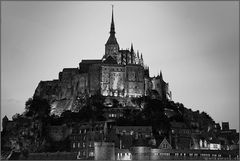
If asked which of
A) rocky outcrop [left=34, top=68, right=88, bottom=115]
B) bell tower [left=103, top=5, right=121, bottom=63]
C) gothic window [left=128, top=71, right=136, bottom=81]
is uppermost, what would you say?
bell tower [left=103, top=5, right=121, bottom=63]

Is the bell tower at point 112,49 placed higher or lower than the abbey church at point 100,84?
higher

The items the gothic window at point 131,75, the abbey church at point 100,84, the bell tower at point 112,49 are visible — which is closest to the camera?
the abbey church at point 100,84

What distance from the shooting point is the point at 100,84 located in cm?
6719

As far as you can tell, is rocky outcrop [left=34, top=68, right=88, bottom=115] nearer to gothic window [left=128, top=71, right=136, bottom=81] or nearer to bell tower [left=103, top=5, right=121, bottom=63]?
gothic window [left=128, top=71, right=136, bottom=81]

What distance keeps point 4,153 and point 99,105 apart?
56.0ft

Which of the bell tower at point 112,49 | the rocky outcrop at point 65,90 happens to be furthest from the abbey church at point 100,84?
the bell tower at point 112,49

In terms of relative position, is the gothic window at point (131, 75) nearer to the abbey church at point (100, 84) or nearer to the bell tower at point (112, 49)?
the abbey church at point (100, 84)

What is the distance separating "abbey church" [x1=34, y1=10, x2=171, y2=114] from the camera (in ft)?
221

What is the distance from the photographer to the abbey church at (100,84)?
6750cm

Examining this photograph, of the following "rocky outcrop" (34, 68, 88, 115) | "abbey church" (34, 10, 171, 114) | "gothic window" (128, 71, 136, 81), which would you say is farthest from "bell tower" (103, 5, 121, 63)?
"rocky outcrop" (34, 68, 88, 115)

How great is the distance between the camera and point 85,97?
66.5 meters

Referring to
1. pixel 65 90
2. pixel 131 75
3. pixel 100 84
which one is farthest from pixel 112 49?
pixel 65 90

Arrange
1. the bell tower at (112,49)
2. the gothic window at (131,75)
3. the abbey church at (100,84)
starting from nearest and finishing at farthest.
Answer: the abbey church at (100,84)
the gothic window at (131,75)
the bell tower at (112,49)

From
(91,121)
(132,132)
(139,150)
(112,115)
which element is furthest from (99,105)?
(139,150)
